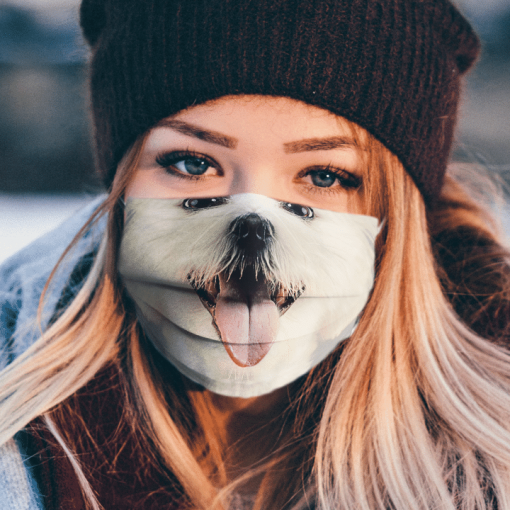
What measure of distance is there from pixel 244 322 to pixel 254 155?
0.94 feet

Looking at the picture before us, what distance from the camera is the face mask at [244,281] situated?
793 mm

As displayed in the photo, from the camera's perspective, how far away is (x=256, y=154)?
80 centimetres

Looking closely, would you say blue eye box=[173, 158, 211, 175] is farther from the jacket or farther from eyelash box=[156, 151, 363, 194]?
the jacket

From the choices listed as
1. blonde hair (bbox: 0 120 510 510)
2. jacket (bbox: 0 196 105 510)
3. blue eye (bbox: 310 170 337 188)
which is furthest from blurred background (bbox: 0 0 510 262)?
blue eye (bbox: 310 170 337 188)

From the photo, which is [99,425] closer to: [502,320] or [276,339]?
[276,339]

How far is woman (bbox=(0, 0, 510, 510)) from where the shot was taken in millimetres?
823

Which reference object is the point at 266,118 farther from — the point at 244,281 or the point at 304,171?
the point at 244,281

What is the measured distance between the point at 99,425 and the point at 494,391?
0.81 meters

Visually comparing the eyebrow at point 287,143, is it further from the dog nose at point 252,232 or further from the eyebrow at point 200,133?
the dog nose at point 252,232

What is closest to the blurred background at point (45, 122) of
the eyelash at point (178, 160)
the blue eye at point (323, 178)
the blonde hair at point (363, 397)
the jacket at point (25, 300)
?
the jacket at point (25, 300)

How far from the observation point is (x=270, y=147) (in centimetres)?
80

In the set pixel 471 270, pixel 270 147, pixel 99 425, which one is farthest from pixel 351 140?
pixel 99 425

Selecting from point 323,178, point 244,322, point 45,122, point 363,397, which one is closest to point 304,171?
point 323,178

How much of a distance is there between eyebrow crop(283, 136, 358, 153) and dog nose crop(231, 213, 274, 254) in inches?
5.2
